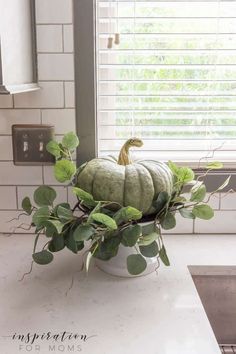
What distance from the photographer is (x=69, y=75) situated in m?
1.04

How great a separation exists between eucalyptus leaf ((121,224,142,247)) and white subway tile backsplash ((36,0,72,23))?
0.57m

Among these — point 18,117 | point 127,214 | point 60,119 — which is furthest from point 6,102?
point 127,214

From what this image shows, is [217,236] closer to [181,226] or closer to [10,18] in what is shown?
[181,226]

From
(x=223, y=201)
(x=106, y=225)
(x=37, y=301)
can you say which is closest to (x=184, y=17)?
(x=223, y=201)

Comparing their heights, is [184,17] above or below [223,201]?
above

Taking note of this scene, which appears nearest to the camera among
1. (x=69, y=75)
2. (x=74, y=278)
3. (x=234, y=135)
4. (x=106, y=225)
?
(x=106, y=225)

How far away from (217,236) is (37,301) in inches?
22.4

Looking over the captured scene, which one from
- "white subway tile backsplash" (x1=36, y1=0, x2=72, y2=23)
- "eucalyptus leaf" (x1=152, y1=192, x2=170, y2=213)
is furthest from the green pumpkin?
"white subway tile backsplash" (x1=36, y1=0, x2=72, y2=23)

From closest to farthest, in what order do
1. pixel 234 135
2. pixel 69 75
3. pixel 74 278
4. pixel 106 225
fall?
pixel 106 225
pixel 74 278
pixel 69 75
pixel 234 135

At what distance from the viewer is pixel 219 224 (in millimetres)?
1153

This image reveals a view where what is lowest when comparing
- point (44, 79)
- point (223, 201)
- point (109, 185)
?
point (223, 201)

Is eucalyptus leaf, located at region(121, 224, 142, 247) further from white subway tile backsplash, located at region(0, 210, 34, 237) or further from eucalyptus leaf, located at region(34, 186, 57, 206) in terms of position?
white subway tile backsplash, located at region(0, 210, 34, 237)

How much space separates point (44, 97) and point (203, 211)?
524 millimetres

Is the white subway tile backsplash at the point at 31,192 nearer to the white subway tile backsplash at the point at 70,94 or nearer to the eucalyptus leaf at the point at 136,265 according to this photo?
the white subway tile backsplash at the point at 70,94
